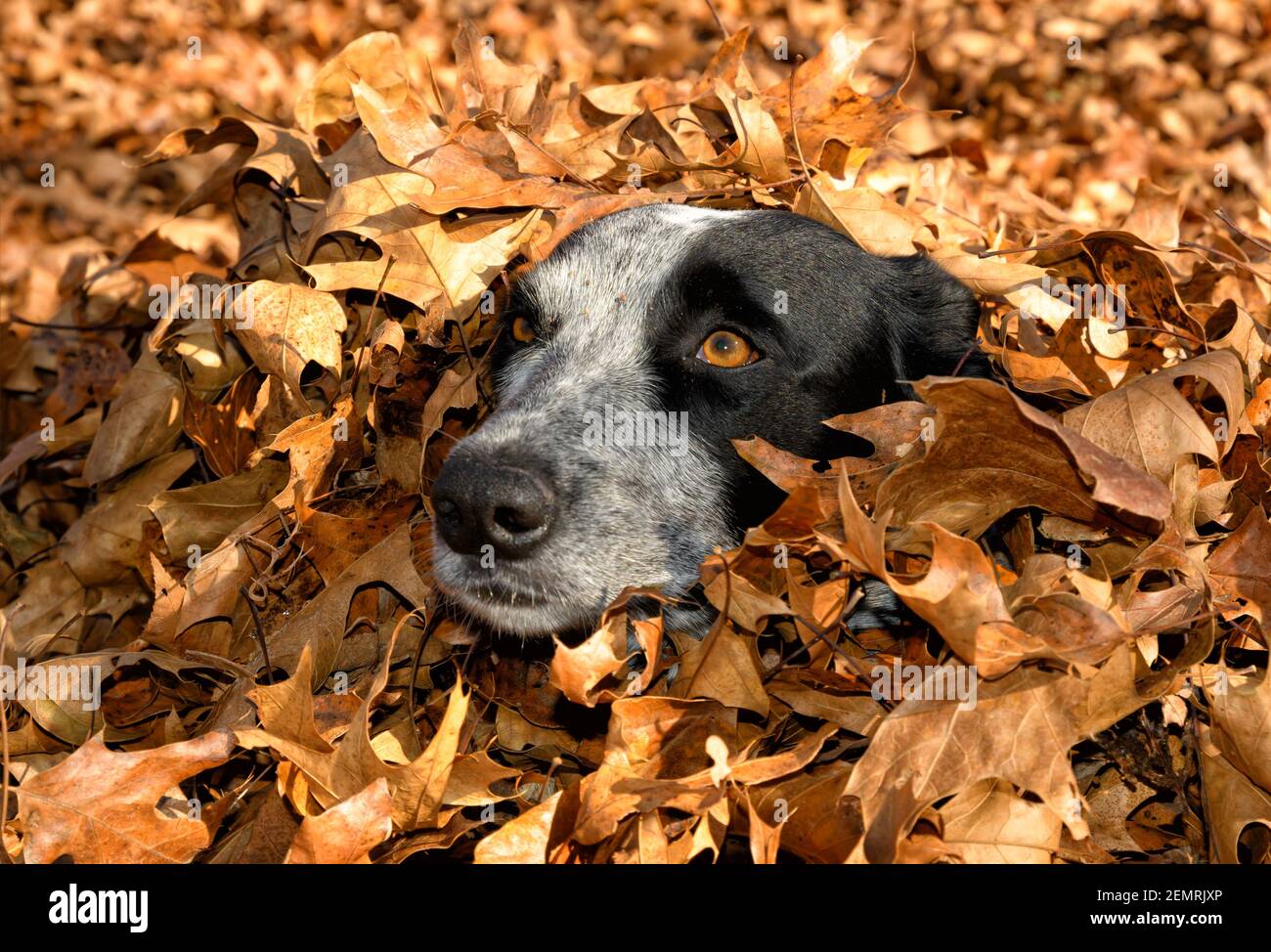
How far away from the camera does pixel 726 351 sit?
3504mm

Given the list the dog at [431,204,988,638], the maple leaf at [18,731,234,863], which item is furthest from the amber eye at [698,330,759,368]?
the maple leaf at [18,731,234,863]

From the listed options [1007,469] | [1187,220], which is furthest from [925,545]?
[1187,220]

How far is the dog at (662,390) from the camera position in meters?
3.11

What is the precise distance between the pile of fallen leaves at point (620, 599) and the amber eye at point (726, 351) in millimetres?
506

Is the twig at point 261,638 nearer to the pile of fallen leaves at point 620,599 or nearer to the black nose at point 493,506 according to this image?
the pile of fallen leaves at point 620,599

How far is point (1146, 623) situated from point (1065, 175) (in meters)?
4.88

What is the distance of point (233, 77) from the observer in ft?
25.8

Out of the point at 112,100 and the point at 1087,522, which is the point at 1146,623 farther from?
the point at 112,100

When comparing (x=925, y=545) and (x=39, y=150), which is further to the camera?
(x=39, y=150)

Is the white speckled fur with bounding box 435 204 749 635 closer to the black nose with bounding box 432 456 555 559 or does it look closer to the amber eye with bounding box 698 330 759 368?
the black nose with bounding box 432 456 555 559

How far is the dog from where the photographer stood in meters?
3.11

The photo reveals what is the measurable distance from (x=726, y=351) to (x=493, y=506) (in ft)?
3.02

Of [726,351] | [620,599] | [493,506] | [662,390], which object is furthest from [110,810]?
[726,351]

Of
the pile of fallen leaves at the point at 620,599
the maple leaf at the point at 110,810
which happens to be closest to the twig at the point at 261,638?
the pile of fallen leaves at the point at 620,599
